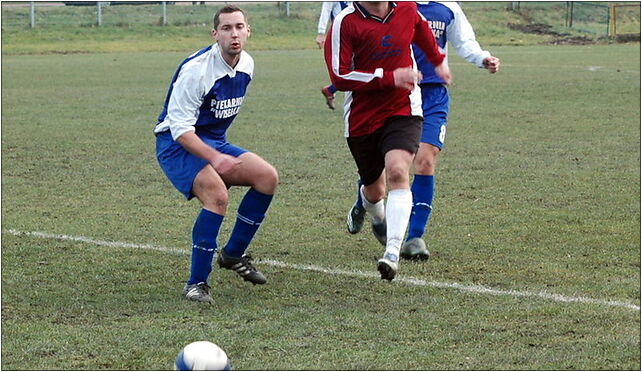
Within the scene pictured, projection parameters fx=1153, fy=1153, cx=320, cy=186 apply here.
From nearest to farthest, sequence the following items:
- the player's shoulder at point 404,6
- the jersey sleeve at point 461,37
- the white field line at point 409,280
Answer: the white field line at point 409,280 < the player's shoulder at point 404,6 < the jersey sleeve at point 461,37

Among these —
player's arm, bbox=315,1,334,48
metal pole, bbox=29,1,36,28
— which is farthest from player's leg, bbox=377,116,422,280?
metal pole, bbox=29,1,36,28

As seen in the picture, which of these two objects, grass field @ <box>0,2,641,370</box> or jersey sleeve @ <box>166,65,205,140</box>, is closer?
grass field @ <box>0,2,641,370</box>

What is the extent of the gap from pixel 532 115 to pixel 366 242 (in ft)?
28.9

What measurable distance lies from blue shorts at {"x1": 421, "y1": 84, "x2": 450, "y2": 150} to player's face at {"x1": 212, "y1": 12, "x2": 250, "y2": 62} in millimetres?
1943

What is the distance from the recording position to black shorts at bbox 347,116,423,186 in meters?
6.88

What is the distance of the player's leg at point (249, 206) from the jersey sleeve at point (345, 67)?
0.66 metres

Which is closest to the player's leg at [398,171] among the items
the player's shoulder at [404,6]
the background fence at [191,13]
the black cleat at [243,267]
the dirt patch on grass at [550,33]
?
the player's shoulder at [404,6]

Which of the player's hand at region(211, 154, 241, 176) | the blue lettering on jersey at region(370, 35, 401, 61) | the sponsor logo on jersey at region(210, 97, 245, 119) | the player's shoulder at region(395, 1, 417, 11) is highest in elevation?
the player's shoulder at region(395, 1, 417, 11)

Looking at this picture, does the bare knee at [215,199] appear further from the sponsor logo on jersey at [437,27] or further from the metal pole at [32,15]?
the metal pole at [32,15]

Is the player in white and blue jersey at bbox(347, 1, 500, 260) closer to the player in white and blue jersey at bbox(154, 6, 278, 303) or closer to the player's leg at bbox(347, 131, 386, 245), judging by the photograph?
the player's leg at bbox(347, 131, 386, 245)

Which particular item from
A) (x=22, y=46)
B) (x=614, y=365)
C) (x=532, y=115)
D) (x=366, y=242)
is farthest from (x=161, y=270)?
(x=22, y=46)

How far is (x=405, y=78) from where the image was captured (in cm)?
659

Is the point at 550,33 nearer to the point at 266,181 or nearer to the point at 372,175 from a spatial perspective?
the point at 372,175

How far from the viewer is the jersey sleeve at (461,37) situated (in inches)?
308
